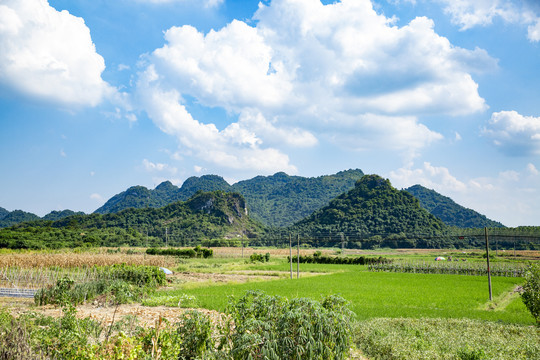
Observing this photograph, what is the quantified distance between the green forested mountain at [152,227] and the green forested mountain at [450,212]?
7817cm

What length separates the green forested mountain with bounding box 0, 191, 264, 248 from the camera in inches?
2751

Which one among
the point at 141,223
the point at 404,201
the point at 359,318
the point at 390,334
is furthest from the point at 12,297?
the point at 404,201

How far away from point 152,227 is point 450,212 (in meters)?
118

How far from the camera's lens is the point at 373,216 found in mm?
103000

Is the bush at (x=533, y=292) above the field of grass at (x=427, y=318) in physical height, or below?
above

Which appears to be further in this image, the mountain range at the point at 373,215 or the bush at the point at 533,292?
the mountain range at the point at 373,215

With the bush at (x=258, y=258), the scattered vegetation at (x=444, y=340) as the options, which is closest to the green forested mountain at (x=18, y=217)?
the bush at (x=258, y=258)

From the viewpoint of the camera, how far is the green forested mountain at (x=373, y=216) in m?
94.9

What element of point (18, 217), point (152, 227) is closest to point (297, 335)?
point (152, 227)

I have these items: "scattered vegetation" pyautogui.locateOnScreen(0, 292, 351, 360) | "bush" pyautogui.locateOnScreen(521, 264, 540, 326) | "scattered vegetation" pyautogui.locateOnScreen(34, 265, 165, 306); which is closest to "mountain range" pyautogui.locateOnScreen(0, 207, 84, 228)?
"scattered vegetation" pyautogui.locateOnScreen(34, 265, 165, 306)

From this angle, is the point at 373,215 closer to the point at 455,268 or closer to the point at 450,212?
the point at 455,268

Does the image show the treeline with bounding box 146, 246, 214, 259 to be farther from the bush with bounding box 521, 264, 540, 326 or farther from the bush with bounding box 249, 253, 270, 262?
the bush with bounding box 521, 264, 540, 326

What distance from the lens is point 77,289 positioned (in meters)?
17.0

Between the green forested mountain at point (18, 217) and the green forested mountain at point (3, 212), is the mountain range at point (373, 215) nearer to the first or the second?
the green forested mountain at point (18, 217)
